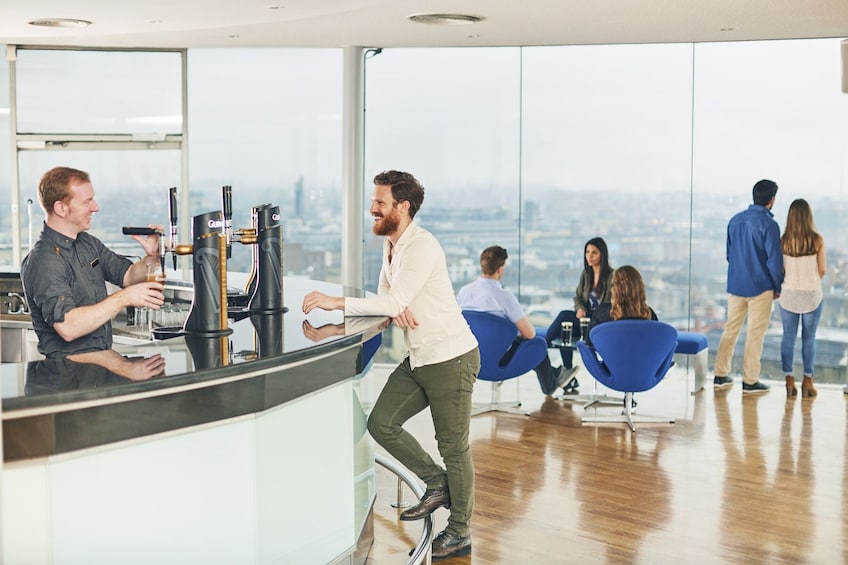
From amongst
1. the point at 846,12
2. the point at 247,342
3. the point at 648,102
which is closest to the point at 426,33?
the point at 648,102

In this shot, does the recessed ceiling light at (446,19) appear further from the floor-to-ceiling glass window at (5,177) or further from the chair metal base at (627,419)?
the floor-to-ceiling glass window at (5,177)

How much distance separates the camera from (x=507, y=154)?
30.3ft

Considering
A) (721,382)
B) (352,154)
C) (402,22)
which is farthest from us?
(352,154)

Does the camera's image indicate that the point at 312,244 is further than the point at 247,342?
Yes

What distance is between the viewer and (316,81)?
30.2 feet

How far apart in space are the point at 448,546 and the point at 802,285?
4.79 meters

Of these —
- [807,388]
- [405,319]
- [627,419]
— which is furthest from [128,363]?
[807,388]

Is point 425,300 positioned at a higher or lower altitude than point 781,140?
lower

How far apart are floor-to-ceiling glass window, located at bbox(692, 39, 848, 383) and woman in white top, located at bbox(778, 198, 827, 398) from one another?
2.02 ft

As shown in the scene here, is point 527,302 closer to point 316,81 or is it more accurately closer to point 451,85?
point 451,85

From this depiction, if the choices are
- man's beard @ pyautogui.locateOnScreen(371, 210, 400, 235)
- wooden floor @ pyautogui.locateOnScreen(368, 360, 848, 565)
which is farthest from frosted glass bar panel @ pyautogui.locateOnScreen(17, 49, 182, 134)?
man's beard @ pyautogui.locateOnScreen(371, 210, 400, 235)

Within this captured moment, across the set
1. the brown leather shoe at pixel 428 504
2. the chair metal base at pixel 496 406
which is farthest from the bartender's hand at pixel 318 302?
the chair metal base at pixel 496 406

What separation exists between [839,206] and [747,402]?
2.07m

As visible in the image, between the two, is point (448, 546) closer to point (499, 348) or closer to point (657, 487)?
point (657, 487)
